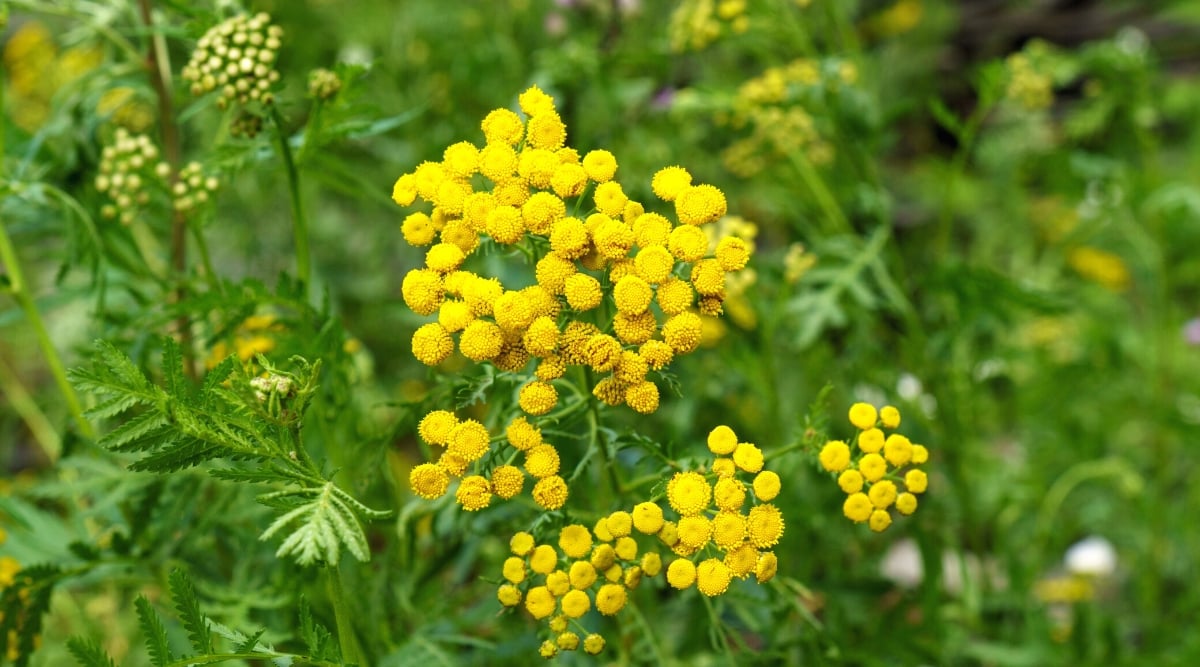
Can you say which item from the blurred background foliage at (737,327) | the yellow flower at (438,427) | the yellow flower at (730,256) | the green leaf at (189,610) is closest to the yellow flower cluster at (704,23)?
the blurred background foliage at (737,327)

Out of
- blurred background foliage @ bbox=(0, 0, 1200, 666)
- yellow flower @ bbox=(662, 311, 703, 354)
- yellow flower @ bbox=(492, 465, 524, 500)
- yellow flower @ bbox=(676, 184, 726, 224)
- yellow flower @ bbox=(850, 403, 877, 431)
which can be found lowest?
blurred background foliage @ bbox=(0, 0, 1200, 666)

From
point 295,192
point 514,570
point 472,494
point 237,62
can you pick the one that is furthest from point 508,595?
point 237,62

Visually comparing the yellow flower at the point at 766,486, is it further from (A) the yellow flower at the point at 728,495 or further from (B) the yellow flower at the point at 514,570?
(B) the yellow flower at the point at 514,570

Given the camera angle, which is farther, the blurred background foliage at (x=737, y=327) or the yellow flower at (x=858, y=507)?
the blurred background foliage at (x=737, y=327)

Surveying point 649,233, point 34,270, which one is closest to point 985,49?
point 34,270

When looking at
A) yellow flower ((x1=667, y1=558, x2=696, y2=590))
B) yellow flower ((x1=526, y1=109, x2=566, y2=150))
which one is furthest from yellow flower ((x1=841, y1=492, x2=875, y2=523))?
yellow flower ((x1=526, y1=109, x2=566, y2=150))

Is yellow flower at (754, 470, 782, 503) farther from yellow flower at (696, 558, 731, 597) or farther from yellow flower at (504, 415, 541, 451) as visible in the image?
yellow flower at (504, 415, 541, 451)
